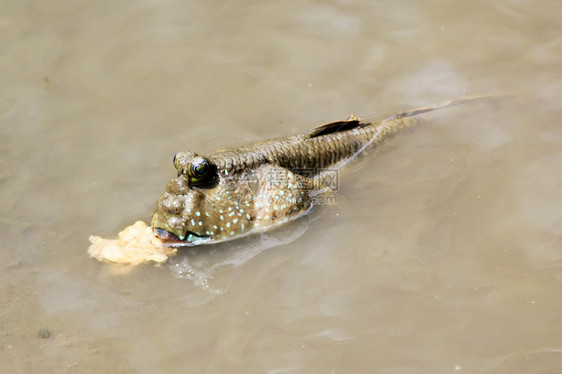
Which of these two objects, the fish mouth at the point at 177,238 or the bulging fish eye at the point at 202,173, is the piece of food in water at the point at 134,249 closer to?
the fish mouth at the point at 177,238

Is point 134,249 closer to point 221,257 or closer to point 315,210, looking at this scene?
point 221,257

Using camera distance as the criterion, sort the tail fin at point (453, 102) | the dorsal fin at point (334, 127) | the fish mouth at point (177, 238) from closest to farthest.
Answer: the fish mouth at point (177, 238) → the dorsal fin at point (334, 127) → the tail fin at point (453, 102)

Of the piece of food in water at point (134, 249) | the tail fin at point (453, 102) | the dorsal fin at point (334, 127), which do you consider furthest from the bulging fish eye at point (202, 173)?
the tail fin at point (453, 102)

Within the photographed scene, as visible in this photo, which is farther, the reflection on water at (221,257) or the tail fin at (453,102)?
the tail fin at (453,102)

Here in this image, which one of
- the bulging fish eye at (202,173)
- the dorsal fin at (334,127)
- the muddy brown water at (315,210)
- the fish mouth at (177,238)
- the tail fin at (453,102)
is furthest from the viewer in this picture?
the tail fin at (453,102)

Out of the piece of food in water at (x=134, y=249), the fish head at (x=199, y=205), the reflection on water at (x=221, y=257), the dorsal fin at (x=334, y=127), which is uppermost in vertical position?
the dorsal fin at (x=334, y=127)

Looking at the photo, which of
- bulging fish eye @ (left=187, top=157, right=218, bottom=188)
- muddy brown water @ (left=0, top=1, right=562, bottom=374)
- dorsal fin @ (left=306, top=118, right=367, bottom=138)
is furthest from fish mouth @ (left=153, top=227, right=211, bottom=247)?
dorsal fin @ (left=306, top=118, right=367, bottom=138)

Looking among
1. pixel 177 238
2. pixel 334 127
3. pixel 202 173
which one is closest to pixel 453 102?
pixel 334 127
